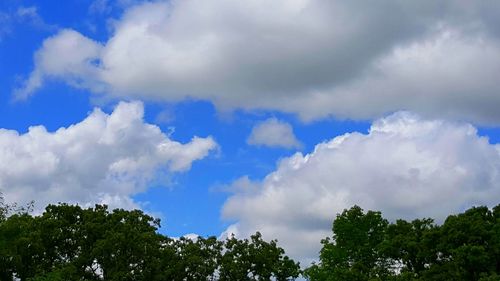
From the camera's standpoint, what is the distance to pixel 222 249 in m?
67.1

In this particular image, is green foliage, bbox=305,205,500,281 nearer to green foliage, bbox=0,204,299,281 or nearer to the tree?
the tree

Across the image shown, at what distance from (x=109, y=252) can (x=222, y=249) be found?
13.6 metres

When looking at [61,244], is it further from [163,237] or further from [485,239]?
[485,239]

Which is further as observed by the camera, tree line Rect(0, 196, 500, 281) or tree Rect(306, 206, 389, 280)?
tree Rect(306, 206, 389, 280)

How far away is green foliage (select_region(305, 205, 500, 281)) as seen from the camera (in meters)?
48.8

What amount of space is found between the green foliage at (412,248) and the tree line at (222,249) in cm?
7

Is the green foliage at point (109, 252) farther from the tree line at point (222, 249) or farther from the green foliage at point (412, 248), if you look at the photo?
the green foliage at point (412, 248)

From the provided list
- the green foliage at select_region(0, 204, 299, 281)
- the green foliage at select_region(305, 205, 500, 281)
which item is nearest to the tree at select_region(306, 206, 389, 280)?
the green foliage at select_region(305, 205, 500, 281)

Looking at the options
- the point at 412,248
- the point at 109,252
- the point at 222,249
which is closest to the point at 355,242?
the point at 412,248

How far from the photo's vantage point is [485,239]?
167 feet

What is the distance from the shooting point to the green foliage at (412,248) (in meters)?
48.8

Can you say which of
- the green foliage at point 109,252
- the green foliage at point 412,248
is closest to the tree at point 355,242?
the green foliage at point 412,248

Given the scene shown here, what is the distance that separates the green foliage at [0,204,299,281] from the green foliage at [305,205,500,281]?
24.4ft

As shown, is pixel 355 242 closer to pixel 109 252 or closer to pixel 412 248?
pixel 412 248
